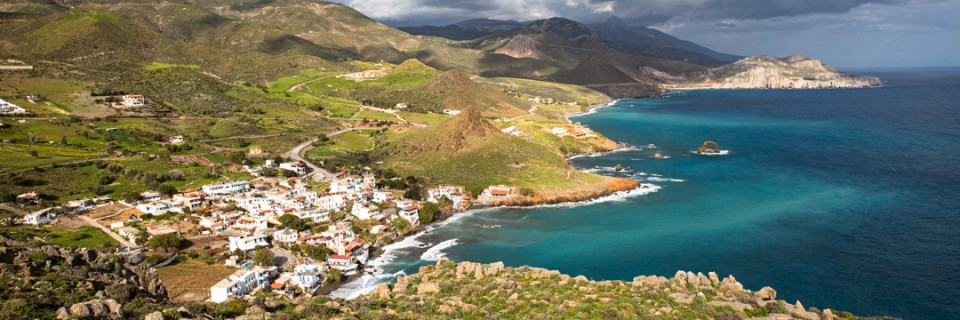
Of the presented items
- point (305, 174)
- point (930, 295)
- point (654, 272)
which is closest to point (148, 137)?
point (305, 174)

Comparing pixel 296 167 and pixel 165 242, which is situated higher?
pixel 296 167

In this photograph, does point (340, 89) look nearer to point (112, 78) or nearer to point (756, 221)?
point (112, 78)

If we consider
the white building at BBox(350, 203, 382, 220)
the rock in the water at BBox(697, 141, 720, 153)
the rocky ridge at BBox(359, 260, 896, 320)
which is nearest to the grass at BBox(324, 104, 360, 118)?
the white building at BBox(350, 203, 382, 220)

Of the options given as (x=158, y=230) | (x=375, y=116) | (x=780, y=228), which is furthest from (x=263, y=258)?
(x=375, y=116)

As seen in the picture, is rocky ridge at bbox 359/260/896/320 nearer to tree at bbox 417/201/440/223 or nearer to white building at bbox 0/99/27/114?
tree at bbox 417/201/440/223

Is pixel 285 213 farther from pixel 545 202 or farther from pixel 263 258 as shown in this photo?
pixel 545 202

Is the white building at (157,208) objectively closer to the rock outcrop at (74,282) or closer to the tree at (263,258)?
the tree at (263,258)
